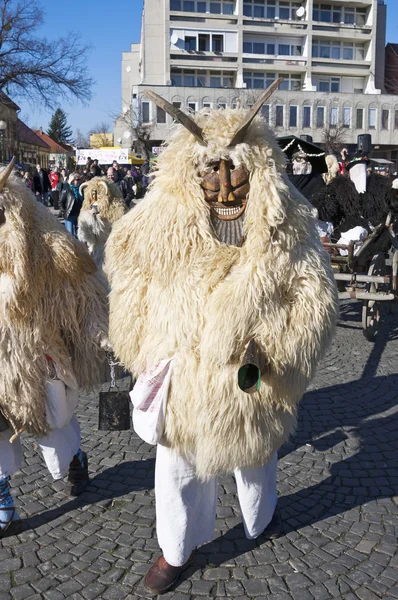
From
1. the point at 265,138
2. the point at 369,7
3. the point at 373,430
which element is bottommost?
the point at 373,430

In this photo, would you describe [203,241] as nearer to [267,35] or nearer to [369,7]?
[267,35]

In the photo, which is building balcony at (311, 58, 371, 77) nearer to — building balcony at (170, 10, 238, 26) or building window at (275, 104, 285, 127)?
building window at (275, 104, 285, 127)

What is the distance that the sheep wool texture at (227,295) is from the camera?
89.8 inches

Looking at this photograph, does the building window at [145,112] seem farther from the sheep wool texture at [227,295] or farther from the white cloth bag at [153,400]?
the white cloth bag at [153,400]

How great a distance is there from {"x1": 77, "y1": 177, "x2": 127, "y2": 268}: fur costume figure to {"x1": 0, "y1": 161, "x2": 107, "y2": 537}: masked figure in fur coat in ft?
14.6

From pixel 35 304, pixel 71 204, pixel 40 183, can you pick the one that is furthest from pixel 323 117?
pixel 35 304

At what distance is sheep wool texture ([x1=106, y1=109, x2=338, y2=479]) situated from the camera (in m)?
2.28

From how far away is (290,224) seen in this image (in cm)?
233

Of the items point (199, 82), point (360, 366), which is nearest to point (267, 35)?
point (199, 82)

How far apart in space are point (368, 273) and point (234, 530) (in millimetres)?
4426

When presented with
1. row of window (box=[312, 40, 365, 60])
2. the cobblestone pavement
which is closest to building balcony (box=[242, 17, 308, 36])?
row of window (box=[312, 40, 365, 60])

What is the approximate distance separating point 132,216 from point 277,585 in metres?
1.85

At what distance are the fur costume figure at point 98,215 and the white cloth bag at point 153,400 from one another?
5.16m

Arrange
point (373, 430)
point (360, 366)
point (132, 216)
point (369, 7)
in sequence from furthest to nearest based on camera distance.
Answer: point (369, 7) → point (360, 366) → point (373, 430) → point (132, 216)
